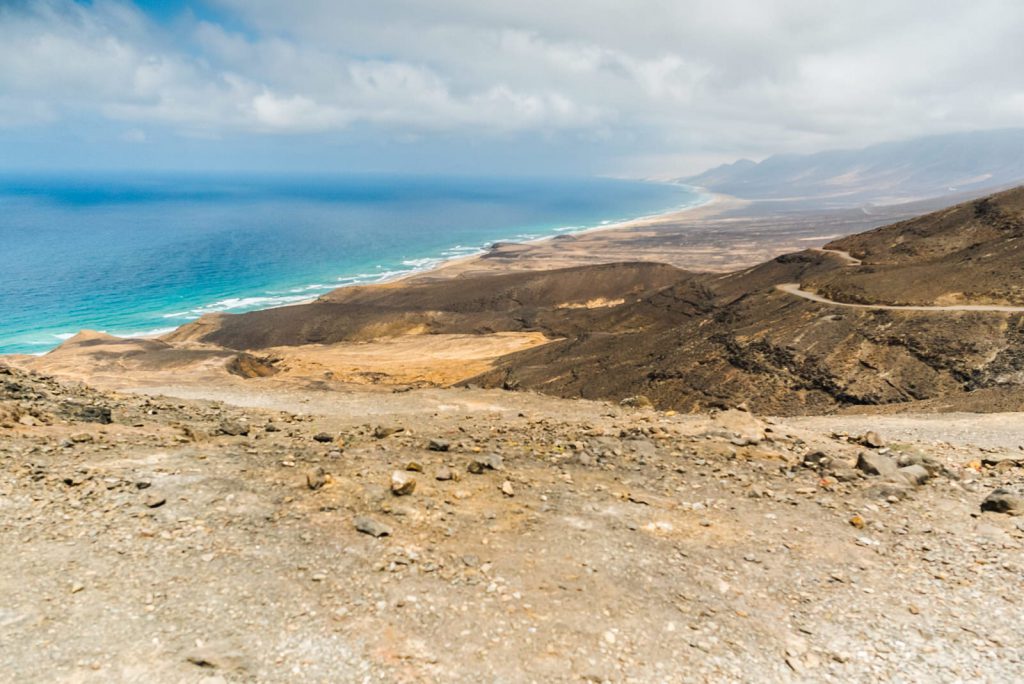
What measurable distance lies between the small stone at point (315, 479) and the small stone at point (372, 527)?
1.27 metres

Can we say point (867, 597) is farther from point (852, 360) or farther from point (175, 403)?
point (852, 360)

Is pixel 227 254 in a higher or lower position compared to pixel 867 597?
higher

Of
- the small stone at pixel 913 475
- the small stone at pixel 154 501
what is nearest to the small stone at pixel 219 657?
the small stone at pixel 154 501

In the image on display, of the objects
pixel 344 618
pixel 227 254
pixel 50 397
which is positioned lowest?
pixel 344 618

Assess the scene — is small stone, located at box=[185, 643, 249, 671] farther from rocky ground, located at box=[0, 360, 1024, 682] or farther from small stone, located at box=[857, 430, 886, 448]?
small stone, located at box=[857, 430, 886, 448]

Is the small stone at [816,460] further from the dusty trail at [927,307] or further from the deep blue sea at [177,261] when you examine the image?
the deep blue sea at [177,261]

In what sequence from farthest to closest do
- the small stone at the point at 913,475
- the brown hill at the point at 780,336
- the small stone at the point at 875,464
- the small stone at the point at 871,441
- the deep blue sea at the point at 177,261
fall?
1. the deep blue sea at the point at 177,261
2. the brown hill at the point at 780,336
3. the small stone at the point at 871,441
4. the small stone at the point at 875,464
5. the small stone at the point at 913,475

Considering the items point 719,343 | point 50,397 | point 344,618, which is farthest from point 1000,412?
point 50,397

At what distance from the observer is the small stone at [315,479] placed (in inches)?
370

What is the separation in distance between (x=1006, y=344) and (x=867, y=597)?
21.7 meters

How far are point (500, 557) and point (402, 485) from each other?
7.51ft

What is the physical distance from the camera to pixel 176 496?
8.79m

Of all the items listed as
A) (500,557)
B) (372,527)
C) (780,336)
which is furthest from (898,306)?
(372,527)

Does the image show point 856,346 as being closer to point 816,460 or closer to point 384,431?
point 816,460
